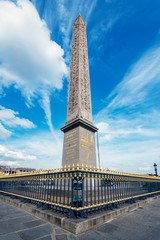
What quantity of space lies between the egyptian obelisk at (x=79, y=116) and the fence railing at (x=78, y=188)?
352cm

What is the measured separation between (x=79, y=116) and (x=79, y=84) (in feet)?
14.8

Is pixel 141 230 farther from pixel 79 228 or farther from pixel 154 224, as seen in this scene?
pixel 79 228

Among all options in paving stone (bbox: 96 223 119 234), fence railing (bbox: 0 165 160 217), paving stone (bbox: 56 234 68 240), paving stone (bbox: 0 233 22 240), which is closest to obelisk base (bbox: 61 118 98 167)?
fence railing (bbox: 0 165 160 217)

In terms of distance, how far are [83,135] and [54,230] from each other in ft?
25.5

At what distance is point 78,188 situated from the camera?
14.1ft

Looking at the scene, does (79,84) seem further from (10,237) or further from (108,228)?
(10,237)

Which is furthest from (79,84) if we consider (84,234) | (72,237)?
(72,237)

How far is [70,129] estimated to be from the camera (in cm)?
1188

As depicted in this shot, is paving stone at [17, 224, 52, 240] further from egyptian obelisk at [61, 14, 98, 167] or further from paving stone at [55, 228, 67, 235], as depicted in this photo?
egyptian obelisk at [61, 14, 98, 167]

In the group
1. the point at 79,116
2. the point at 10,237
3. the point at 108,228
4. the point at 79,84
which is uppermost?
the point at 79,84

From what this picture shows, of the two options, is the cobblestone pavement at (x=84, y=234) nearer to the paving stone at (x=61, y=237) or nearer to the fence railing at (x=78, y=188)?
the paving stone at (x=61, y=237)

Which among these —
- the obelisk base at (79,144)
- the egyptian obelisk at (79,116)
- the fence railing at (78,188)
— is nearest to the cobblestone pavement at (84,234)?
the fence railing at (78,188)

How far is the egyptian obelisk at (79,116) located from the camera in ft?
34.1

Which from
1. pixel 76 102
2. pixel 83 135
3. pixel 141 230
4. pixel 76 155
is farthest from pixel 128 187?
pixel 76 102
